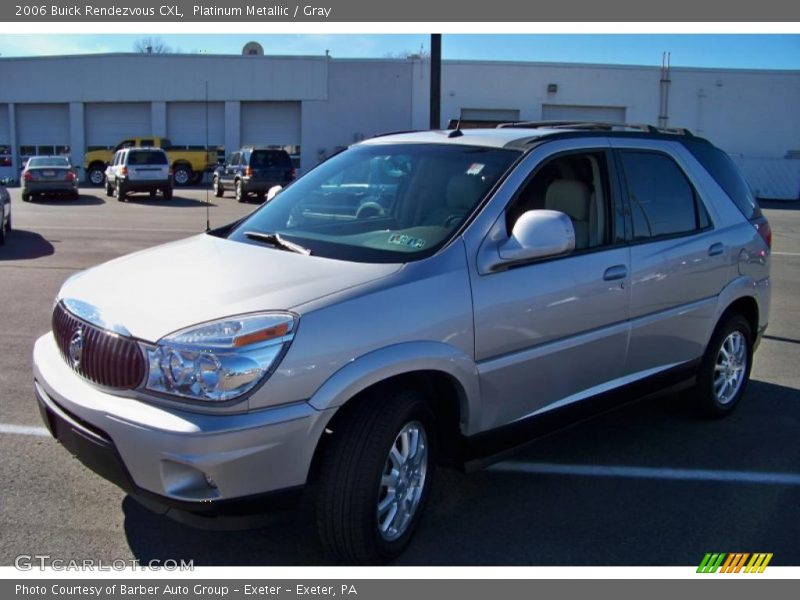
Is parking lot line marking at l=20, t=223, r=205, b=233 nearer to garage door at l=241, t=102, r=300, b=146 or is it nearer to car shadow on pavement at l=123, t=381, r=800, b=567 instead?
car shadow on pavement at l=123, t=381, r=800, b=567

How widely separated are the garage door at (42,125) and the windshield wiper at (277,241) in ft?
142

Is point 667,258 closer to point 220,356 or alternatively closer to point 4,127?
point 220,356

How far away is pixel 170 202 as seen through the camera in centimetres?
2620

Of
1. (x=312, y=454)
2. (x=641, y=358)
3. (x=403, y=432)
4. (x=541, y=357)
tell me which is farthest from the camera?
(x=641, y=358)

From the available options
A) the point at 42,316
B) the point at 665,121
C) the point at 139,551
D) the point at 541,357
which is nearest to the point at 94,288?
the point at 139,551

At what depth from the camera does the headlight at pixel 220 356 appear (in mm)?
2826

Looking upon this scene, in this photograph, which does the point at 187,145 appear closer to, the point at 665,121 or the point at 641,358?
the point at 665,121

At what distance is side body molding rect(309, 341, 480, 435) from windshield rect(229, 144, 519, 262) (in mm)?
476

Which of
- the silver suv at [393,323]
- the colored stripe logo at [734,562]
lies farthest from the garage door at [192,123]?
the colored stripe logo at [734,562]

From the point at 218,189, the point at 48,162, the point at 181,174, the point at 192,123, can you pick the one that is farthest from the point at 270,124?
the point at 48,162

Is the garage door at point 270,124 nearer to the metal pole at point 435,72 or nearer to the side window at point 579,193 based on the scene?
the metal pole at point 435,72

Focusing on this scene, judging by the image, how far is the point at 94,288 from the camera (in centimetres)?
351

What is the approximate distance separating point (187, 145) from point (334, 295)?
134 feet

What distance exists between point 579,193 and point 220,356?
2365 mm
